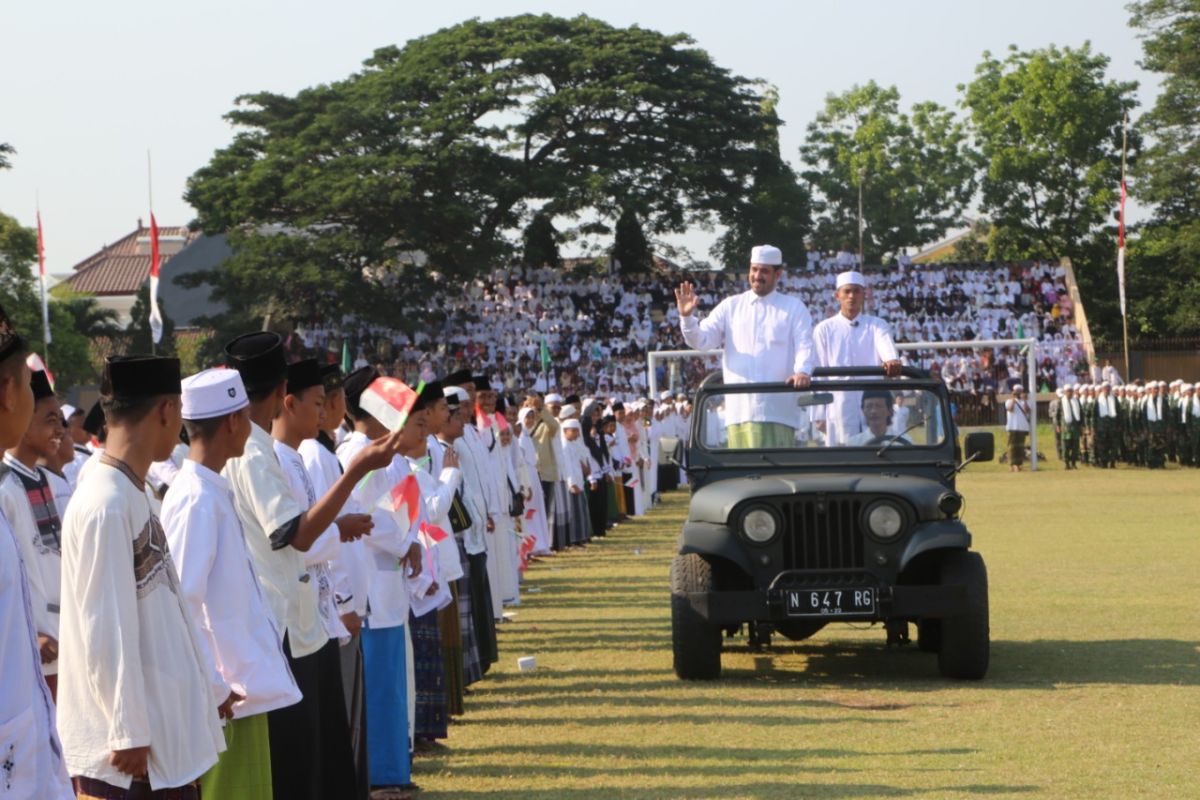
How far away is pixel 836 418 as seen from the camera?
464 inches

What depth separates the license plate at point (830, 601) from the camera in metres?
10.7

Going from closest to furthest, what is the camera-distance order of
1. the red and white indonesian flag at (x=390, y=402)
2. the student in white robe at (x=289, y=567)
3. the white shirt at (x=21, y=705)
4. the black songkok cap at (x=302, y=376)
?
the white shirt at (x=21, y=705)
the student in white robe at (x=289, y=567)
the red and white indonesian flag at (x=390, y=402)
the black songkok cap at (x=302, y=376)

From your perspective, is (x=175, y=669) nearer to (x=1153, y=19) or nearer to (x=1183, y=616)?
(x=1183, y=616)

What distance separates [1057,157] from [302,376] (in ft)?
212

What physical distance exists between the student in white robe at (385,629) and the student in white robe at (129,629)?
2877 mm

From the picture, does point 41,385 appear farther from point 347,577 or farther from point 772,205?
point 772,205

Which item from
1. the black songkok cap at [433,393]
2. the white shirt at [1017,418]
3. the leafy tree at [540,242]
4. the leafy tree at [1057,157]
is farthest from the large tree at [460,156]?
the black songkok cap at [433,393]

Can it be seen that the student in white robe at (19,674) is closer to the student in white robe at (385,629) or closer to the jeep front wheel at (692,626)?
the student in white robe at (385,629)

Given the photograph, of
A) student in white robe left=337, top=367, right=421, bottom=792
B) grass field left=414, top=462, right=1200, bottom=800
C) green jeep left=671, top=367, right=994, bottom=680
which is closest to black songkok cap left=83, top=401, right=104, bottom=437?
student in white robe left=337, top=367, right=421, bottom=792

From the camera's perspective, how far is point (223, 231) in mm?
56406

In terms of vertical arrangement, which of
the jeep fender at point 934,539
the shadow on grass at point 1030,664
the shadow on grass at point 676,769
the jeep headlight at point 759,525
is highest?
the jeep headlight at point 759,525

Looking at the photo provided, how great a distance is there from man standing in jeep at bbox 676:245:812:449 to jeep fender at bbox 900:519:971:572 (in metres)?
1.34

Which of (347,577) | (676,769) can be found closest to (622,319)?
(676,769)

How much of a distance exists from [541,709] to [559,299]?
48.6m
